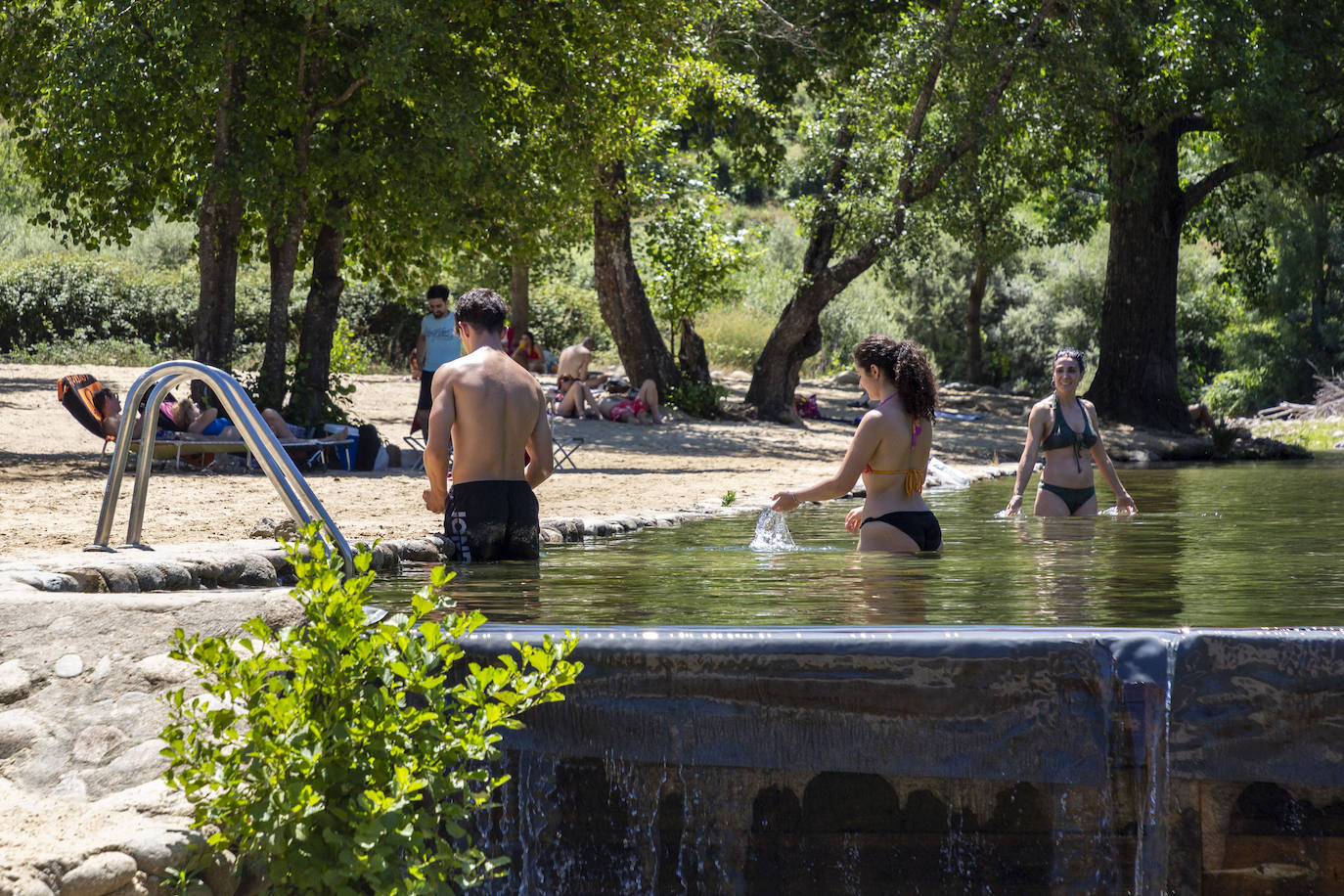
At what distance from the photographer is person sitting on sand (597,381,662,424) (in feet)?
61.2

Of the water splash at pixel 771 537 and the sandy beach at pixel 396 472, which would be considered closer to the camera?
→ the water splash at pixel 771 537

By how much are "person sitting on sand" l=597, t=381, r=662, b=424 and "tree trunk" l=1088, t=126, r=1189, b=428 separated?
7.46m

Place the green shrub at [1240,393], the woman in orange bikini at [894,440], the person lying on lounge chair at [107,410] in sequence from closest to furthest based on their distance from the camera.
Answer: the woman in orange bikini at [894,440]
the person lying on lounge chair at [107,410]
the green shrub at [1240,393]

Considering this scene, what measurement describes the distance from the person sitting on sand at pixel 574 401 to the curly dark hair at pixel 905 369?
478 inches

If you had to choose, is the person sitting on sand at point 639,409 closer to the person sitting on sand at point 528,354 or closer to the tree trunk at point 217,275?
the person sitting on sand at point 528,354

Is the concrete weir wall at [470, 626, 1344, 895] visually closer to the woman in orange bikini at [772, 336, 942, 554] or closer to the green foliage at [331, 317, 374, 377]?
the woman in orange bikini at [772, 336, 942, 554]

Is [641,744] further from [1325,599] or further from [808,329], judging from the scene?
[808,329]

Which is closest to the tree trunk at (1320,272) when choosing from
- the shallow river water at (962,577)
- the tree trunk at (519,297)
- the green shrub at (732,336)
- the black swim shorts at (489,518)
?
the green shrub at (732,336)

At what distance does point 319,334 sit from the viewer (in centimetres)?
1435

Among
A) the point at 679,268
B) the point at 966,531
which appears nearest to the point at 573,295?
the point at 679,268

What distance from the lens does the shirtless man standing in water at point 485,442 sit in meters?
6.02

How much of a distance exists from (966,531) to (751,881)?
15.8 feet

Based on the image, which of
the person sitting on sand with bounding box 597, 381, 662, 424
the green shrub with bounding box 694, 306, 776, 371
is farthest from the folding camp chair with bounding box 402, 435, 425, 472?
the green shrub with bounding box 694, 306, 776, 371

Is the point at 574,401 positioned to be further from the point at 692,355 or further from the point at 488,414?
the point at 488,414
